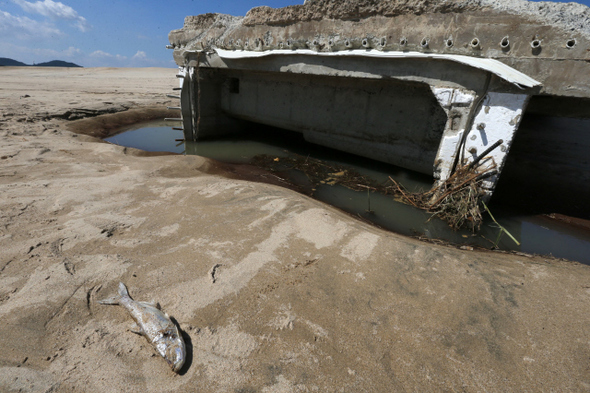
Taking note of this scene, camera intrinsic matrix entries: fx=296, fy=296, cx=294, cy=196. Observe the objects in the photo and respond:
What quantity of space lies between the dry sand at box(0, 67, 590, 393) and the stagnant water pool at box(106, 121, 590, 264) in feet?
2.18

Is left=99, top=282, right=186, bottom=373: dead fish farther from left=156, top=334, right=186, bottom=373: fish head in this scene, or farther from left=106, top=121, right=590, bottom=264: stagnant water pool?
left=106, top=121, right=590, bottom=264: stagnant water pool

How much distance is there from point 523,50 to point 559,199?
3.18 m

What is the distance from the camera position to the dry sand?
190cm

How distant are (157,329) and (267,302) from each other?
2.69ft

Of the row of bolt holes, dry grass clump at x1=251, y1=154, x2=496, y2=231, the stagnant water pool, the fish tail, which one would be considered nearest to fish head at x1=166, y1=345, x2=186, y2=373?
the fish tail

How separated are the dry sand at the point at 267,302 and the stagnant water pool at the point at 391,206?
663 millimetres

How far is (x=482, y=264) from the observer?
123 inches

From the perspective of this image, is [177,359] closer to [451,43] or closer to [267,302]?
[267,302]

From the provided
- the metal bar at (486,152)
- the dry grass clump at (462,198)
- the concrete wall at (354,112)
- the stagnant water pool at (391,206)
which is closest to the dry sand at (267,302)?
the stagnant water pool at (391,206)

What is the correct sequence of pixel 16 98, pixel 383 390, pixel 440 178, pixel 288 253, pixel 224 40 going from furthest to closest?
1. pixel 16 98
2. pixel 224 40
3. pixel 440 178
4. pixel 288 253
5. pixel 383 390

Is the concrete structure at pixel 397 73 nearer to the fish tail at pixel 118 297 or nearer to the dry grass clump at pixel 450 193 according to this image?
the dry grass clump at pixel 450 193

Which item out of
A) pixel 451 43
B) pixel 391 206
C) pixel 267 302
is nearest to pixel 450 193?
pixel 391 206

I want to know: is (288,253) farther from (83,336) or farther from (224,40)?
(224,40)

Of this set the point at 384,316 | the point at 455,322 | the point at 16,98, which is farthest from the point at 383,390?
the point at 16,98
